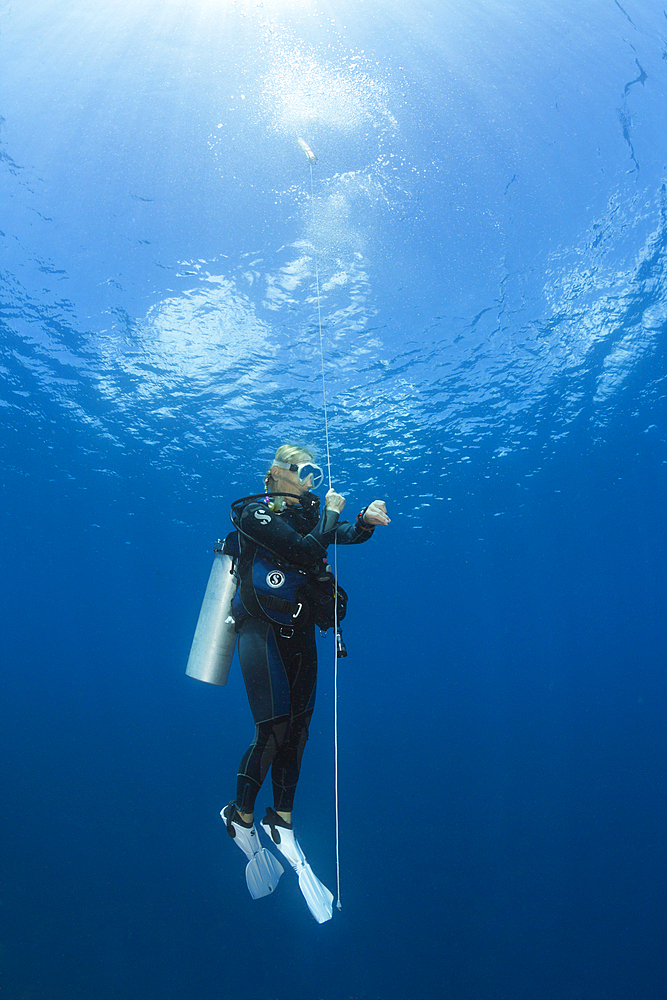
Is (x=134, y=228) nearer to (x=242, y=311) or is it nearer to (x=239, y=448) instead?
(x=242, y=311)

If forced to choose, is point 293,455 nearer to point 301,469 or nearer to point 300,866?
point 301,469

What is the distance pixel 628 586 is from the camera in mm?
21125

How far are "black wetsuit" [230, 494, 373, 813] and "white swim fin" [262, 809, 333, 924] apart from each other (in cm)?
10

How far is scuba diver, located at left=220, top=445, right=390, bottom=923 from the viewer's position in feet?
10.5

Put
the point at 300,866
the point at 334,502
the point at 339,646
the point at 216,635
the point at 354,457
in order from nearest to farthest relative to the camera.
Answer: the point at 300,866 < the point at 334,502 < the point at 339,646 < the point at 216,635 < the point at 354,457

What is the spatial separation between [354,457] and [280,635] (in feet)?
36.4

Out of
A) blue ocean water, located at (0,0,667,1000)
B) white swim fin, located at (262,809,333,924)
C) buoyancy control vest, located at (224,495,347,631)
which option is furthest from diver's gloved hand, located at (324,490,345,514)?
blue ocean water, located at (0,0,667,1000)

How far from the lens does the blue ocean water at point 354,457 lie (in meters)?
8.13

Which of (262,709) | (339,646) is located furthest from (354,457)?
(262,709)

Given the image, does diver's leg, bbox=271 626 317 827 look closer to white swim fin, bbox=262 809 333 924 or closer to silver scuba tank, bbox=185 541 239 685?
white swim fin, bbox=262 809 333 924

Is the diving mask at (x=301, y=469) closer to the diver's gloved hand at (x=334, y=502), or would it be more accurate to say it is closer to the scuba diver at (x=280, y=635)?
the scuba diver at (x=280, y=635)

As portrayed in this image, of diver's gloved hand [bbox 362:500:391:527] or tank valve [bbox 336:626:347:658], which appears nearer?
diver's gloved hand [bbox 362:500:391:527]

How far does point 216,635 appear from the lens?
12.6 ft

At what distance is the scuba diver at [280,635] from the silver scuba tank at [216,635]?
32cm
